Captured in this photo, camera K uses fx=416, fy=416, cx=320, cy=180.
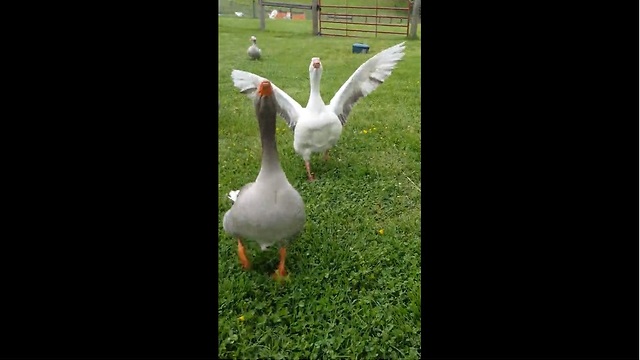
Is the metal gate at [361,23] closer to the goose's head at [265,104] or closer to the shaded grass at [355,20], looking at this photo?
the shaded grass at [355,20]

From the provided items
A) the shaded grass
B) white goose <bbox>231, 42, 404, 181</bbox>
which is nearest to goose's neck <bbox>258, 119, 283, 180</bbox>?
white goose <bbox>231, 42, 404, 181</bbox>

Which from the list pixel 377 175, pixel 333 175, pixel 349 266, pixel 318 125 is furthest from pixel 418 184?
pixel 349 266

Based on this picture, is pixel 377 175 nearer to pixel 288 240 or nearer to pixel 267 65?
pixel 288 240

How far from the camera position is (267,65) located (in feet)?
20.2

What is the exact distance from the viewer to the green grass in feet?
5.62

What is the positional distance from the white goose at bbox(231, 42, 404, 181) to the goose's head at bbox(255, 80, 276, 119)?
1145mm

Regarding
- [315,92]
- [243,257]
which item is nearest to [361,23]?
[315,92]

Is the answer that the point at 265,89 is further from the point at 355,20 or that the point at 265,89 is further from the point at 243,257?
the point at 355,20

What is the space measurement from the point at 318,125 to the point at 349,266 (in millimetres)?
1200

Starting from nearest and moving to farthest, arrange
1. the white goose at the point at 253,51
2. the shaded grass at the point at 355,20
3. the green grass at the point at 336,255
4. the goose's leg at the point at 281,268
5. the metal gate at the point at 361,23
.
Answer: the green grass at the point at 336,255, the goose's leg at the point at 281,268, the shaded grass at the point at 355,20, the white goose at the point at 253,51, the metal gate at the point at 361,23

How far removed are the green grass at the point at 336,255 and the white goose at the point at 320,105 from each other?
0.85 ft

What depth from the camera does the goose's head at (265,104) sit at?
1.77 metres

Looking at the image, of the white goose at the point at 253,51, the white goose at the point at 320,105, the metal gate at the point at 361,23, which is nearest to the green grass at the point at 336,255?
the white goose at the point at 320,105

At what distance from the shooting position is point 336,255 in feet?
7.28
